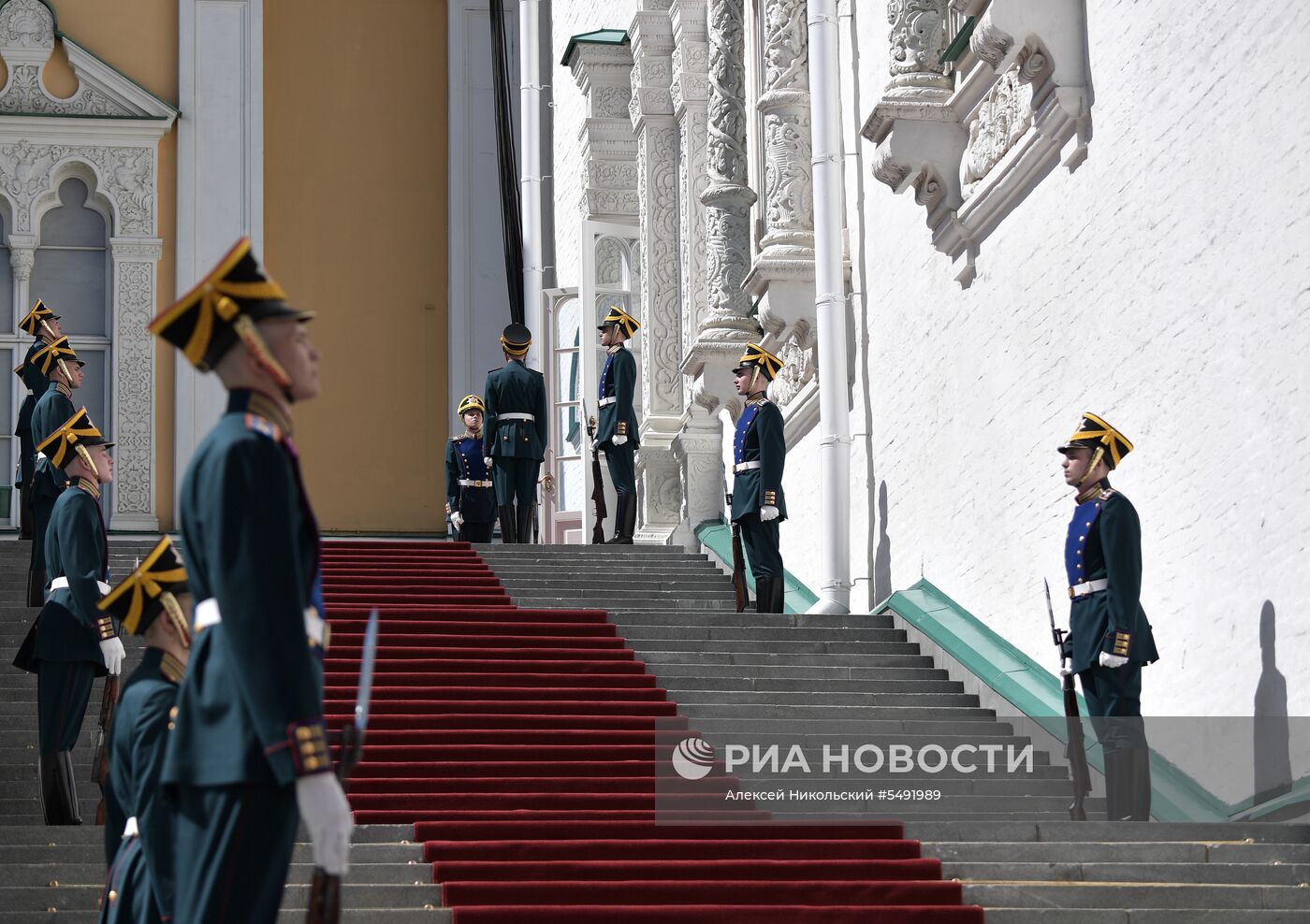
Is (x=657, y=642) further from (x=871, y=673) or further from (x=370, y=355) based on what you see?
(x=370, y=355)

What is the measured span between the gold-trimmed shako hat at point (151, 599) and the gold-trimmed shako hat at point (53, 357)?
25.3 ft

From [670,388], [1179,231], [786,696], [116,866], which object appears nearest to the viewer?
[116,866]

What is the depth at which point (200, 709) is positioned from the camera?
369cm

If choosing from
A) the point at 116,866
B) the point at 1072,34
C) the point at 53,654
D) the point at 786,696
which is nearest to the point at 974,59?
Answer: the point at 1072,34

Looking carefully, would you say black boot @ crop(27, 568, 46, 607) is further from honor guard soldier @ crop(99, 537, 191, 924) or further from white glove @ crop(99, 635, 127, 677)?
honor guard soldier @ crop(99, 537, 191, 924)

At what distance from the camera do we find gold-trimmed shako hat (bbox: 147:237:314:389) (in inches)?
146

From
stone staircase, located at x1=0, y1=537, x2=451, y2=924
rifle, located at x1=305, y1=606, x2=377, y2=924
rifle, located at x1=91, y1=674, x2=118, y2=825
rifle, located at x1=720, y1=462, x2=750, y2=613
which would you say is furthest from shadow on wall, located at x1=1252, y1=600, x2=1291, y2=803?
rifle, located at x1=305, y1=606, x2=377, y2=924

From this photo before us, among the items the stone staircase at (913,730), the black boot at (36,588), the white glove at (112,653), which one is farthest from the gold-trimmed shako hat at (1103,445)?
the black boot at (36,588)

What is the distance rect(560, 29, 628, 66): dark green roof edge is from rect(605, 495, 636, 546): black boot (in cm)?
642

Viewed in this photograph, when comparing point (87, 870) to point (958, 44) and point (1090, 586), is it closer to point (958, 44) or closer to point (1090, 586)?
point (1090, 586)

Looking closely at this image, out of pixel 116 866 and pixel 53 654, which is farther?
pixel 53 654

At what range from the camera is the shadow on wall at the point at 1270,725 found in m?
8.01

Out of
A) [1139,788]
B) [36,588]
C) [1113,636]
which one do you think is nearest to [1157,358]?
[1113,636]

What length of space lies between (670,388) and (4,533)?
6.82 meters
